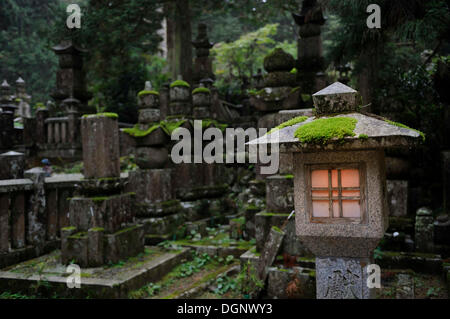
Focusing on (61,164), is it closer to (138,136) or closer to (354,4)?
(138,136)

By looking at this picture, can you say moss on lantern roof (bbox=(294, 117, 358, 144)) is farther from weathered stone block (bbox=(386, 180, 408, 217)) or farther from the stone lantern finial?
weathered stone block (bbox=(386, 180, 408, 217))

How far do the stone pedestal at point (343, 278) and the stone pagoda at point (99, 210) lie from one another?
125 inches

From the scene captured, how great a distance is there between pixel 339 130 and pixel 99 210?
3822mm

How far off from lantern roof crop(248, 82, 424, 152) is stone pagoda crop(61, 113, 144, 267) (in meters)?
3.24

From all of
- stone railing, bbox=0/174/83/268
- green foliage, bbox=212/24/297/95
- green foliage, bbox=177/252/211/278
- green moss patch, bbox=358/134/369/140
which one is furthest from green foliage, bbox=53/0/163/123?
green moss patch, bbox=358/134/369/140

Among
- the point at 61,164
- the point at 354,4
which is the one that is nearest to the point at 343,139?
the point at 354,4

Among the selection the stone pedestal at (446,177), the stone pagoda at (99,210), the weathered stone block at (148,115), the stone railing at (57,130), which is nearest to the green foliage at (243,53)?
the stone railing at (57,130)

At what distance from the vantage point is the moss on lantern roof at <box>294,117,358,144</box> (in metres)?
2.58

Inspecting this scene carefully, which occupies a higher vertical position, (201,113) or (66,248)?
(201,113)

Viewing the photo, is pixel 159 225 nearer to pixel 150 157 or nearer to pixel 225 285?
pixel 150 157

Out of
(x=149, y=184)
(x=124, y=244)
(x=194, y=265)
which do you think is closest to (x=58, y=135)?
(x=149, y=184)

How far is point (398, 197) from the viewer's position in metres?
5.18
